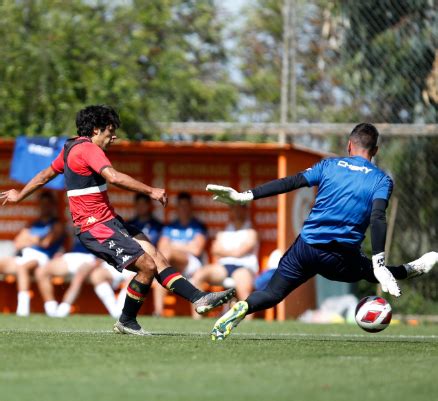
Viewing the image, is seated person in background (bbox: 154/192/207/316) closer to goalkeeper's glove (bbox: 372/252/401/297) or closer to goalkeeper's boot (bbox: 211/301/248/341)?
goalkeeper's boot (bbox: 211/301/248/341)

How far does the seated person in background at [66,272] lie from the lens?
1681 centimetres

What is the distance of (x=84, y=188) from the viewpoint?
10.2 m

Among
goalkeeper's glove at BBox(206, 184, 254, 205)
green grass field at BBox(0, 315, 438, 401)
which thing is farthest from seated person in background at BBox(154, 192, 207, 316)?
goalkeeper's glove at BBox(206, 184, 254, 205)

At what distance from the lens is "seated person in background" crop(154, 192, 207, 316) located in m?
16.7

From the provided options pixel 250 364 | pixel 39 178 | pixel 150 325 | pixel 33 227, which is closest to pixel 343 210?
pixel 250 364

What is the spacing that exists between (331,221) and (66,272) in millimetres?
8345

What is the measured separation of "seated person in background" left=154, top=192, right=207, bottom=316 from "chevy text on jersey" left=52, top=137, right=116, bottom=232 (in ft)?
21.2

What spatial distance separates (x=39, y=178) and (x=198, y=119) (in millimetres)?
8078

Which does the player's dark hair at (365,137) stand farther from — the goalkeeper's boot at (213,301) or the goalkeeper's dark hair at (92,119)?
the goalkeeper's dark hair at (92,119)

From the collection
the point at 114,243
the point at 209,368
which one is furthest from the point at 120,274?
the point at 209,368

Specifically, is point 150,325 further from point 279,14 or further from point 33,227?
point 279,14

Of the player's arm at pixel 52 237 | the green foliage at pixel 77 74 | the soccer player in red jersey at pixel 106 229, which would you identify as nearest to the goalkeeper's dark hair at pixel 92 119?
the soccer player in red jersey at pixel 106 229

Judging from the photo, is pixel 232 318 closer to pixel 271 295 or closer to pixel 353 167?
pixel 271 295

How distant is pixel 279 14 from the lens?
893 inches
